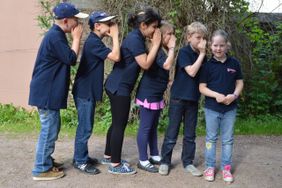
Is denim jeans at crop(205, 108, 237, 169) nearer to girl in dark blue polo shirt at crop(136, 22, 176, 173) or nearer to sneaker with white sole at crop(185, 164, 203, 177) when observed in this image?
sneaker with white sole at crop(185, 164, 203, 177)

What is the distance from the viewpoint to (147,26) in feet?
15.9

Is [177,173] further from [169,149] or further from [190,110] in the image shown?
[190,110]

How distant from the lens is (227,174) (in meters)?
4.93

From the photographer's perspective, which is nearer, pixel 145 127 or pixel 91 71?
pixel 91 71

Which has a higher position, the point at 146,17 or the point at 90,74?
the point at 146,17

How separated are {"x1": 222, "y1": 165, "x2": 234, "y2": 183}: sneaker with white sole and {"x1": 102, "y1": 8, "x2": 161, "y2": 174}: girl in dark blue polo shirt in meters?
1.00

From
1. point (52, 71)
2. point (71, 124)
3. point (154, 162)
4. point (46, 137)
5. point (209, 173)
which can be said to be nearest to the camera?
point (52, 71)

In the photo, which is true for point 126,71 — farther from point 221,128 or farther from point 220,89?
point 221,128

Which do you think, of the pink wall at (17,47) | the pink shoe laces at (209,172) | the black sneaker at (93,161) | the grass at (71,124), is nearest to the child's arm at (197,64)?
the pink shoe laces at (209,172)

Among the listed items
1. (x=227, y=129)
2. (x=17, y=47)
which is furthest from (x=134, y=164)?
(x=17, y=47)

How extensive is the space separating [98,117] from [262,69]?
3593 mm

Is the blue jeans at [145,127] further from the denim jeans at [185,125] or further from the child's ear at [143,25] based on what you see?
the child's ear at [143,25]

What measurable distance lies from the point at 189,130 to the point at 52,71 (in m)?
1.60

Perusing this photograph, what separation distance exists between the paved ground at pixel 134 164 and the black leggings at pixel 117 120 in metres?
0.27
